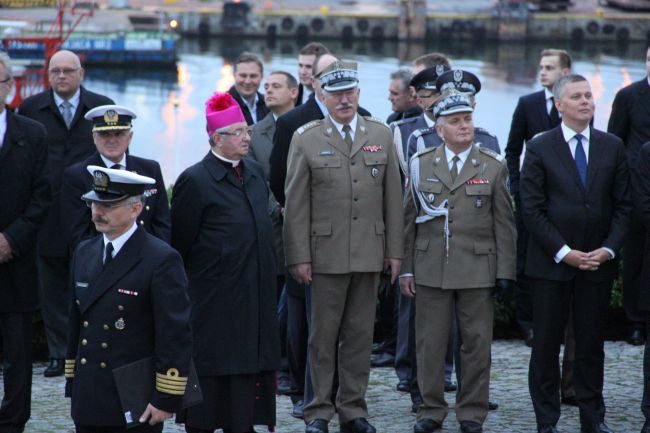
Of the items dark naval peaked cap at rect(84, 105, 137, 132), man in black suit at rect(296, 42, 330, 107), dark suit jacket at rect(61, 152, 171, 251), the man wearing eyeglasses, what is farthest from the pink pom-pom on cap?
man in black suit at rect(296, 42, 330, 107)

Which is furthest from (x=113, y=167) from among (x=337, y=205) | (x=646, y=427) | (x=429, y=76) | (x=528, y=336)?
(x=528, y=336)

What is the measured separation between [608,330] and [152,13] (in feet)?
179

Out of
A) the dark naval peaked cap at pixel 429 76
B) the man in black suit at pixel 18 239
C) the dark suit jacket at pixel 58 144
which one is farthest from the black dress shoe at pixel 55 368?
the dark naval peaked cap at pixel 429 76

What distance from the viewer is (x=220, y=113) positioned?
6.77m

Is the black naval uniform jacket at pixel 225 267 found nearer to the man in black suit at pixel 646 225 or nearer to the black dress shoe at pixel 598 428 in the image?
the black dress shoe at pixel 598 428

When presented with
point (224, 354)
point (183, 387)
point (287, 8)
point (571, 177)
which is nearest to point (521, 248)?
point (571, 177)

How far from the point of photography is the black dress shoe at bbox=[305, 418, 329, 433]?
287 inches

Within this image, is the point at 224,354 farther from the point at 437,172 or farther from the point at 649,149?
the point at 649,149

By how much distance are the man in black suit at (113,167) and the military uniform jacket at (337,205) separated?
0.77 m

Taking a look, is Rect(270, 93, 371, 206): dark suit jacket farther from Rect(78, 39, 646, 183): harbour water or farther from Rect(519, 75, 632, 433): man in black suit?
Rect(78, 39, 646, 183): harbour water

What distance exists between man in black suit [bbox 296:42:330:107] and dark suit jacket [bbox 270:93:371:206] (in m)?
1.55

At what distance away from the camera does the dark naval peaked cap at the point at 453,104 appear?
7.28 metres

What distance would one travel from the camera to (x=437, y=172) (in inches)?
290

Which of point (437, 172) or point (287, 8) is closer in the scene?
point (437, 172)
